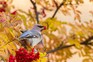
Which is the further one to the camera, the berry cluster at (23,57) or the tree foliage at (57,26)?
the tree foliage at (57,26)

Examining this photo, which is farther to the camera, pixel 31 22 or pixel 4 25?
pixel 31 22

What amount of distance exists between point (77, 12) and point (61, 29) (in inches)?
9.7

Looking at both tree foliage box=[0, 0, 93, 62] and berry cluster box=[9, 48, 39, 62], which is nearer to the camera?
berry cluster box=[9, 48, 39, 62]

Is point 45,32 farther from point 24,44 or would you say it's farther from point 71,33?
point 24,44

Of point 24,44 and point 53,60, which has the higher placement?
point 24,44

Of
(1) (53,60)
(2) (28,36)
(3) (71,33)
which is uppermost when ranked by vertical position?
(2) (28,36)

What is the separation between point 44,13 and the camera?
1.45 m

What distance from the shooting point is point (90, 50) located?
1.43 metres

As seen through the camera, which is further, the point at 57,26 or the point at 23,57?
the point at 57,26

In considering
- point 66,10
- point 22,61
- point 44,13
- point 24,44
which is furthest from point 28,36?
point 66,10

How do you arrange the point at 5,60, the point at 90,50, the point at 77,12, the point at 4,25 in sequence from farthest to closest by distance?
the point at 77,12 < the point at 90,50 < the point at 4,25 < the point at 5,60

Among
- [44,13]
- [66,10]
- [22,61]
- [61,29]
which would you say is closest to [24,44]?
[22,61]

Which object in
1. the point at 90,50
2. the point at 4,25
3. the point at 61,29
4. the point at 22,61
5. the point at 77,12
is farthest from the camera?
the point at 77,12

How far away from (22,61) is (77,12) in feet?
2.60
